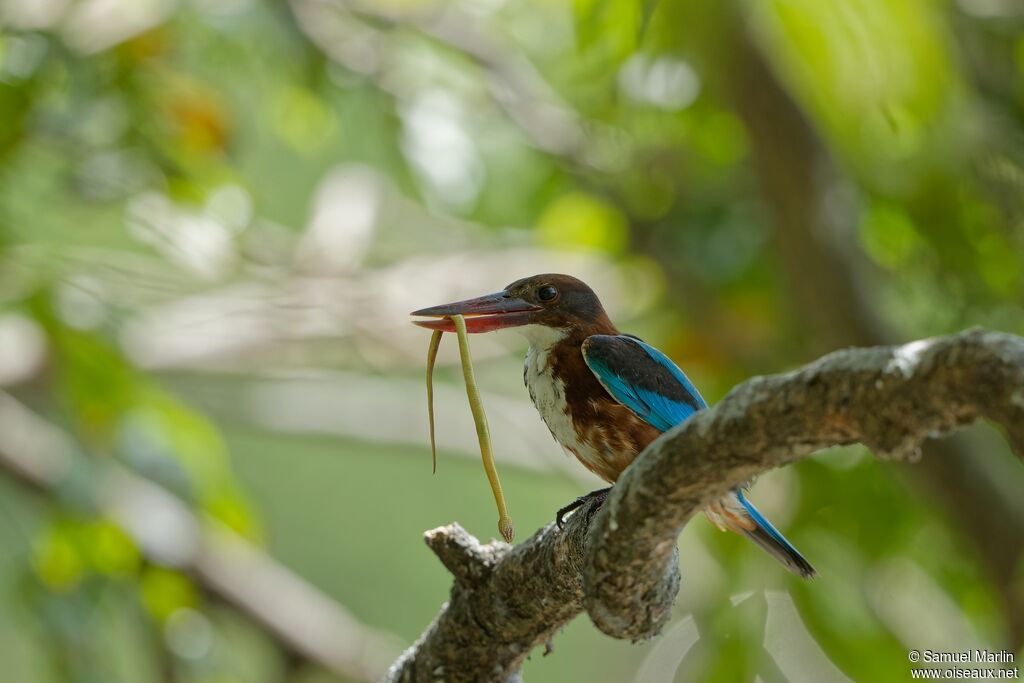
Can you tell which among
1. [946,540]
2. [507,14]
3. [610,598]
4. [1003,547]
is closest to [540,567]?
[610,598]

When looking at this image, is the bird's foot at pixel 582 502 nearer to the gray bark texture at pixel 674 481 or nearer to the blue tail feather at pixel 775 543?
the gray bark texture at pixel 674 481

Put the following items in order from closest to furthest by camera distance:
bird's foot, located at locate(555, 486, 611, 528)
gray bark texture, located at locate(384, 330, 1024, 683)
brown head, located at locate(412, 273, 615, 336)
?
1. gray bark texture, located at locate(384, 330, 1024, 683)
2. bird's foot, located at locate(555, 486, 611, 528)
3. brown head, located at locate(412, 273, 615, 336)

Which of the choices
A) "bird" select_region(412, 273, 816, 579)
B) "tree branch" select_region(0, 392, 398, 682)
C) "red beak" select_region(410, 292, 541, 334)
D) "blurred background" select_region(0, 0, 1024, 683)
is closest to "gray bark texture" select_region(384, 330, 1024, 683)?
"bird" select_region(412, 273, 816, 579)

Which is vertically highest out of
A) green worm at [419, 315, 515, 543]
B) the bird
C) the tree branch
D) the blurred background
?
green worm at [419, 315, 515, 543]

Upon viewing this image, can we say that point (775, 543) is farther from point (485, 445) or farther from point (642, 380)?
point (485, 445)

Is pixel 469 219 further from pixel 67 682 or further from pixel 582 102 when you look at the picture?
pixel 67 682

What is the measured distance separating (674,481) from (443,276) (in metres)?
3.85

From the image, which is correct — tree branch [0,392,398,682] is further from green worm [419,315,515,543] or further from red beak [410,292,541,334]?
green worm [419,315,515,543]

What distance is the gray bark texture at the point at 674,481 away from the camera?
3.64 ft

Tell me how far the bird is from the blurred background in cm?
46

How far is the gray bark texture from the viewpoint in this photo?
1.11m

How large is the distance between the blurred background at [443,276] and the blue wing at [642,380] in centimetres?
50

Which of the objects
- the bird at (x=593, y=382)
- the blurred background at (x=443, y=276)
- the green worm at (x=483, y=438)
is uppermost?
the green worm at (x=483, y=438)

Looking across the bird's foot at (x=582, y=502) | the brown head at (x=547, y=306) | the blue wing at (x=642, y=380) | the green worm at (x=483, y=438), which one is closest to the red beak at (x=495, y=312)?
the brown head at (x=547, y=306)
